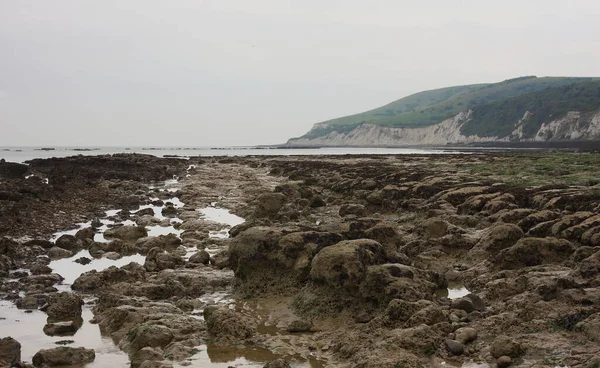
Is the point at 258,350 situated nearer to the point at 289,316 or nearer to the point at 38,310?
the point at 289,316

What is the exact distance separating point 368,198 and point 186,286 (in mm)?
13127

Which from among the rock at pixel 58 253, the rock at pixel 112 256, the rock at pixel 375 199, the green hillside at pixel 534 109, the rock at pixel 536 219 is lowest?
the rock at pixel 112 256

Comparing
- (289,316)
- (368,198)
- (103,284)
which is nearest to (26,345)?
(103,284)

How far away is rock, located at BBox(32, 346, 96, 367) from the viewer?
7.07 meters

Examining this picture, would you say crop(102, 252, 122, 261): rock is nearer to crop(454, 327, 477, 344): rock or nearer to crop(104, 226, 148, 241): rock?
crop(104, 226, 148, 241): rock

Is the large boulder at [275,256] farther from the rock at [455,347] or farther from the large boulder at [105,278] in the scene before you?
the rock at [455,347]

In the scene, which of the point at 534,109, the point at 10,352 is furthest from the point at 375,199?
the point at 534,109

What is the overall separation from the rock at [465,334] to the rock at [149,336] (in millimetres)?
4598

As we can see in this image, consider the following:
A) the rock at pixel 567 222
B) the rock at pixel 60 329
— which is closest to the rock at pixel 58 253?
the rock at pixel 60 329

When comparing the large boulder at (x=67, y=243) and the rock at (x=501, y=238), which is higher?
the rock at (x=501, y=238)

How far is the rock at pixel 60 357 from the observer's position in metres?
7.07

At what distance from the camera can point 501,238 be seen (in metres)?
12.5

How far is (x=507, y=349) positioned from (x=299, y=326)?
3.37 meters

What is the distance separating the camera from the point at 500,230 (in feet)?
41.6
